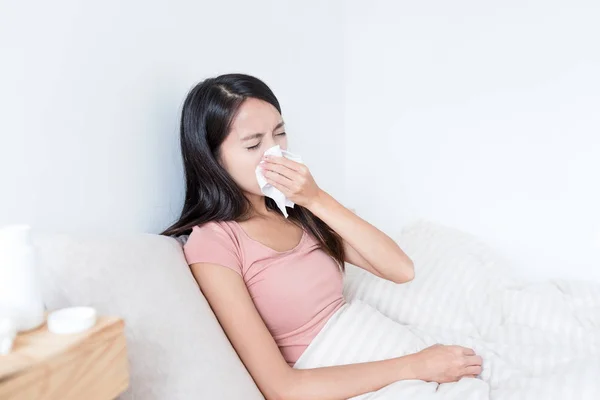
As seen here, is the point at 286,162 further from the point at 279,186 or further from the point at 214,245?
the point at 214,245

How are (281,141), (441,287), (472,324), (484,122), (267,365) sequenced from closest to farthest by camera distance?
(267,365) → (281,141) → (472,324) → (441,287) → (484,122)

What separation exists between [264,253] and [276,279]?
0.06m

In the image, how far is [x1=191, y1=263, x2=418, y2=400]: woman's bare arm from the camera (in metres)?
0.97

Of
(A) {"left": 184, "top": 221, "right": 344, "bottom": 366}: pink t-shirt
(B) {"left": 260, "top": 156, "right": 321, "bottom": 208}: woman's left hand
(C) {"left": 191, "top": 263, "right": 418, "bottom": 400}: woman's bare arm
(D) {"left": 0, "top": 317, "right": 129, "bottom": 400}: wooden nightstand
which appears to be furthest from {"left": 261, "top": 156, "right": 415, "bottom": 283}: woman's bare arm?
(D) {"left": 0, "top": 317, "right": 129, "bottom": 400}: wooden nightstand

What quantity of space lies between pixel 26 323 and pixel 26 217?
1.09ft

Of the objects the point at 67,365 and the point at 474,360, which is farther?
the point at 474,360

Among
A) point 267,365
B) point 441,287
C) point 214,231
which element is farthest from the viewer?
point 441,287

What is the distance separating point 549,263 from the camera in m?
1.83

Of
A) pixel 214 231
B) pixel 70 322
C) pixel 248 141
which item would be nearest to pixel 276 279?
pixel 214 231

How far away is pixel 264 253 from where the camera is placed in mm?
1115

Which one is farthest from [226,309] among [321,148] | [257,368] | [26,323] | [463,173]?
[463,173]

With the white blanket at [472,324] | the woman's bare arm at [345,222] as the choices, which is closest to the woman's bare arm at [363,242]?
the woman's bare arm at [345,222]

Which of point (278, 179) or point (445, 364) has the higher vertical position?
point (278, 179)

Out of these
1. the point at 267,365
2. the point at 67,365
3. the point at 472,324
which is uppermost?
the point at 67,365
